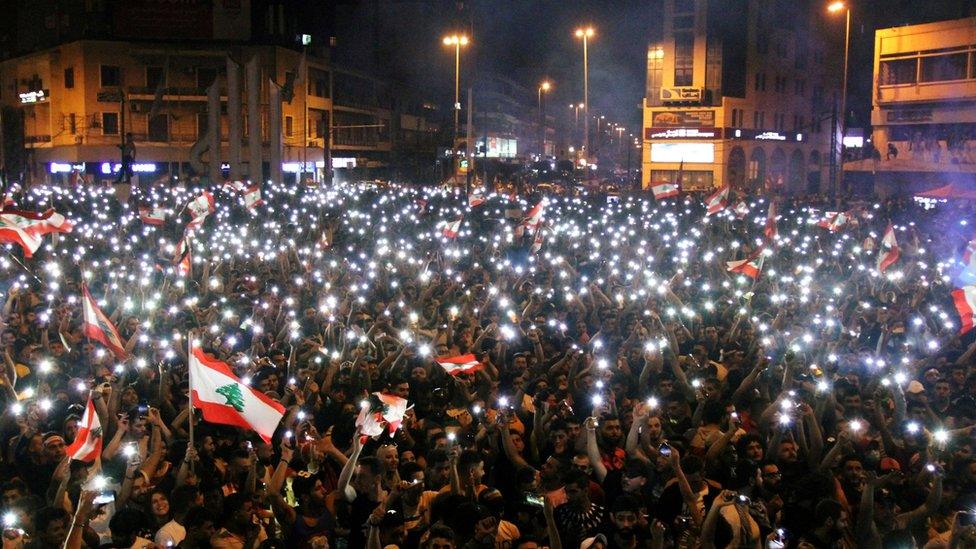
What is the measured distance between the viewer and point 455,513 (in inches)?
245

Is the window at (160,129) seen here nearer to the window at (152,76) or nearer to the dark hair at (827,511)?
the window at (152,76)

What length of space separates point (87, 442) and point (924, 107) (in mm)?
46046

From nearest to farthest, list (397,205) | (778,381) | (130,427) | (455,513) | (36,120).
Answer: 1. (455,513)
2. (130,427)
3. (778,381)
4. (397,205)
5. (36,120)

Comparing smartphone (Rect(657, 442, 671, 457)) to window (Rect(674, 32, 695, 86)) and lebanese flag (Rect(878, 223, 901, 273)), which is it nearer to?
lebanese flag (Rect(878, 223, 901, 273))

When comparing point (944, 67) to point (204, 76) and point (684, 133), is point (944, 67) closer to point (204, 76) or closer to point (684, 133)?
point (684, 133)

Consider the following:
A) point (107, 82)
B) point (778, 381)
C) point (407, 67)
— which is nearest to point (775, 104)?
point (407, 67)

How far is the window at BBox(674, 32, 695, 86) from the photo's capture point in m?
59.2

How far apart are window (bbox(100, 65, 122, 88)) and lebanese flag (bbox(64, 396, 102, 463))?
52.6 m

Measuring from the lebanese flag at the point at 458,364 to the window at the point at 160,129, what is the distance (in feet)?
165

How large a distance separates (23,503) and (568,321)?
810 cm

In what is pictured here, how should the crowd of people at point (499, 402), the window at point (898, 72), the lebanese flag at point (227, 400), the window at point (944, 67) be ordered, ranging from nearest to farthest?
1. the crowd of people at point (499, 402)
2. the lebanese flag at point (227, 400)
3. the window at point (944, 67)
4. the window at point (898, 72)

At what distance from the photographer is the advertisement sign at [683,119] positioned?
58659 millimetres

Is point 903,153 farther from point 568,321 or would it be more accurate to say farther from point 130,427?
point 130,427

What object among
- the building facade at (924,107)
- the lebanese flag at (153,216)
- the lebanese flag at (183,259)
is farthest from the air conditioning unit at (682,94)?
the lebanese flag at (183,259)
